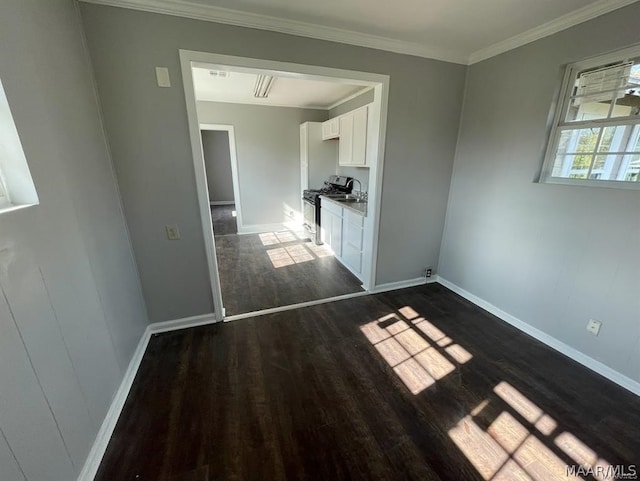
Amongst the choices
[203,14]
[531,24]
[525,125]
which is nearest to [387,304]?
[525,125]

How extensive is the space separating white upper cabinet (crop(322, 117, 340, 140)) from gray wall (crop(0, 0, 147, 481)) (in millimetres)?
3303

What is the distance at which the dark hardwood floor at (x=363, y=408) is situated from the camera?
1.36m

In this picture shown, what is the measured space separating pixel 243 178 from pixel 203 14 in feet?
11.2

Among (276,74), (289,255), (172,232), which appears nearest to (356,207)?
(289,255)

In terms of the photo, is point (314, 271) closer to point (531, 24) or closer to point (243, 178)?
point (243, 178)

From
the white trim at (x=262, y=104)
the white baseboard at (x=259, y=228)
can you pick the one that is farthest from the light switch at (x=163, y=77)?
the white baseboard at (x=259, y=228)

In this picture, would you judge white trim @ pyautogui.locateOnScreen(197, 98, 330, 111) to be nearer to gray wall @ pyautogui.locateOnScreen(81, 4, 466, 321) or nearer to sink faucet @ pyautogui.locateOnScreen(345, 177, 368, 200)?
sink faucet @ pyautogui.locateOnScreen(345, 177, 368, 200)

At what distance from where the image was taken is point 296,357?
209cm

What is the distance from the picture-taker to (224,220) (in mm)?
6641

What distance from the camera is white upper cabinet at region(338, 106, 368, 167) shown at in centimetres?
354

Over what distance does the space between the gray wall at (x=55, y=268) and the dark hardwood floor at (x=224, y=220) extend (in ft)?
12.6

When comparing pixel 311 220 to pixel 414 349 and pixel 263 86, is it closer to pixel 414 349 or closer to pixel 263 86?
pixel 263 86

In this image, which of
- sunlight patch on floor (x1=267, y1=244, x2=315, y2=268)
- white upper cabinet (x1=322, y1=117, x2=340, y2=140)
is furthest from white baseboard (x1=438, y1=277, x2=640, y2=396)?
white upper cabinet (x1=322, y1=117, x2=340, y2=140)
